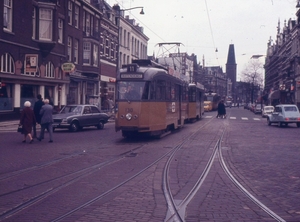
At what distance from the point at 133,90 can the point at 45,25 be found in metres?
18.8

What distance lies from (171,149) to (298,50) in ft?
192

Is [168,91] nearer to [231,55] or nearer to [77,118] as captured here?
[77,118]

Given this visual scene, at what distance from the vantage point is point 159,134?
20766mm

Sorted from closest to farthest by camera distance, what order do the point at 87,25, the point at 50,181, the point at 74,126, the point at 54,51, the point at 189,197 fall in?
the point at 189,197
the point at 50,181
the point at 74,126
the point at 54,51
the point at 87,25

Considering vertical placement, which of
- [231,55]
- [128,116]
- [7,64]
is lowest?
[128,116]

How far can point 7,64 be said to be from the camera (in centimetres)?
2958

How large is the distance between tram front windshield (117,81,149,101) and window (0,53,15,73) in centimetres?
1303

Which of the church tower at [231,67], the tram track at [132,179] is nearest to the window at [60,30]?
the tram track at [132,179]

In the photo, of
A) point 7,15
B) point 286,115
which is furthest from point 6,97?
point 286,115

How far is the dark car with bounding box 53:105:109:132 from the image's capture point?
933 inches

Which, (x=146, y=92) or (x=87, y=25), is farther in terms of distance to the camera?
(x=87, y=25)

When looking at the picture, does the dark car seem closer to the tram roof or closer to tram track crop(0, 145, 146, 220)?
the tram roof

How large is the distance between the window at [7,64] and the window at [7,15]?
194cm

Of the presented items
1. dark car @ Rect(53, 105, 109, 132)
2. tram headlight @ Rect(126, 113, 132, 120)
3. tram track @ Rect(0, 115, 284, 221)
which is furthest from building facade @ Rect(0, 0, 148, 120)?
tram track @ Rect(0, 115, 284, 221)
